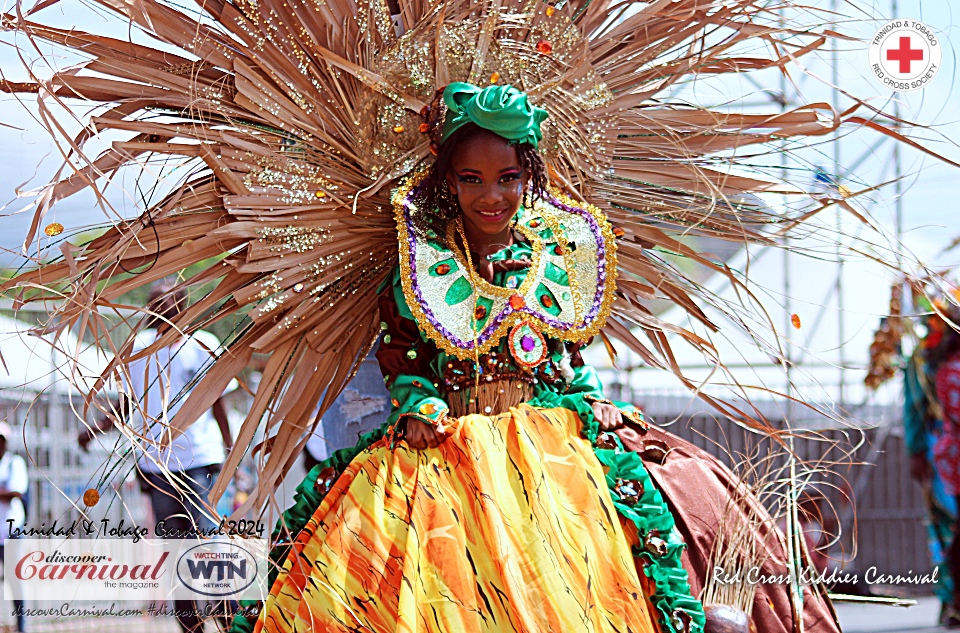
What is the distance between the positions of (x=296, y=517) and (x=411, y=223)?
795mm

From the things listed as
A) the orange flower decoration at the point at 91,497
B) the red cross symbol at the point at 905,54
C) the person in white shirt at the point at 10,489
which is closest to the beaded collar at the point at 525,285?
the orange flower decoration at the point at 91,497

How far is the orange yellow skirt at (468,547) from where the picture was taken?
2.08m

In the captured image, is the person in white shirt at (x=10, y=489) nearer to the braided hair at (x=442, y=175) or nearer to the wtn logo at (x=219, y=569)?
the wtn logo at (x=219, y=569)

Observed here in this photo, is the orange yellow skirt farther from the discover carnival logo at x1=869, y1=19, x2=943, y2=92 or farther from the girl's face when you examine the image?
the discover carnival logo at x1=869, y1=19, x2=943, y2=92

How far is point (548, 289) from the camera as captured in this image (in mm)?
2609

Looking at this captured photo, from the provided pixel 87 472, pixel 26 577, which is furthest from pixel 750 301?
pixel 87 472

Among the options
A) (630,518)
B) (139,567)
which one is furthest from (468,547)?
(139,567)

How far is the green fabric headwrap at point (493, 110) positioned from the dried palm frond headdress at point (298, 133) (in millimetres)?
194

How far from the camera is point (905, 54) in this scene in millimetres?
3438

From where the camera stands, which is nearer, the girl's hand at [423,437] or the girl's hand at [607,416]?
the girl's hand at [423,437]

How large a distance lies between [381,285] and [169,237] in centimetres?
56

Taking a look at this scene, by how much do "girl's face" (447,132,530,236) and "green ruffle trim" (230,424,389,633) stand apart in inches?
23.2

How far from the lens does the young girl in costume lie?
2.11 m

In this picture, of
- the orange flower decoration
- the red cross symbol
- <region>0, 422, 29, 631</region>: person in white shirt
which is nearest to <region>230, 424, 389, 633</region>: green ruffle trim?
the orange flower decoration
